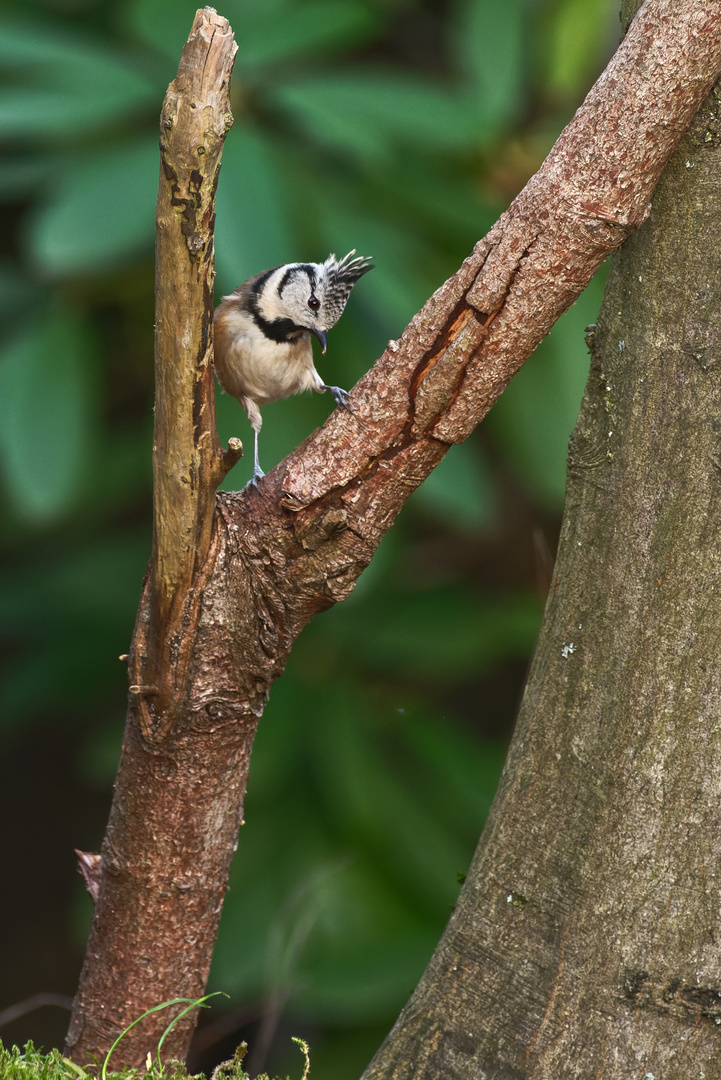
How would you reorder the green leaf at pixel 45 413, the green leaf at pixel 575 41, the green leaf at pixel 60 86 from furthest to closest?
the green leaf at pixel 575 41 → the green leaf at pixel 45 413 → the green leaf at pixel 60 86

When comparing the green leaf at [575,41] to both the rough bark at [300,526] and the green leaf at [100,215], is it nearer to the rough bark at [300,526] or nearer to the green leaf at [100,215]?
the green leaf at [100,215]

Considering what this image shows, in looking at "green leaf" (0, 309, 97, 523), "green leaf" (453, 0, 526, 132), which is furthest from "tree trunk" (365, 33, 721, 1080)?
"green leaf" (453, 0, 526, 132)

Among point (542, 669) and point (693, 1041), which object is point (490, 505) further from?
point (693, 1041)

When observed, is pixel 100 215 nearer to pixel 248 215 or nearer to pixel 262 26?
pixel 248 215

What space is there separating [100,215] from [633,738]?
2.00 m

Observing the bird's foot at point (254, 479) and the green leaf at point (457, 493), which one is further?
the green leaf at point (457, 493)

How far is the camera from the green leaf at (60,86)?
9.33 feet

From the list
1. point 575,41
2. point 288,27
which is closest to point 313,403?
point 288,27

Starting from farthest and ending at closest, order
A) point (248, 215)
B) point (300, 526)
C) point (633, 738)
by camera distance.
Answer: point (248, 215) < point (300, 526) < point (633, 738)

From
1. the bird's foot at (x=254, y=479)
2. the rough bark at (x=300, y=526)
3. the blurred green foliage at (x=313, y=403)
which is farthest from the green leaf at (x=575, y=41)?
the rough bark at (x=300, y=526)

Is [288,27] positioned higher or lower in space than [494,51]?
lower

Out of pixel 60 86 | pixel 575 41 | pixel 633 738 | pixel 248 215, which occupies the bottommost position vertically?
pixel 633 738

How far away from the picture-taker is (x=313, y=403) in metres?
3.03

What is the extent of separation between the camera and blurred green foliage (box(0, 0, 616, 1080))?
2920mm
